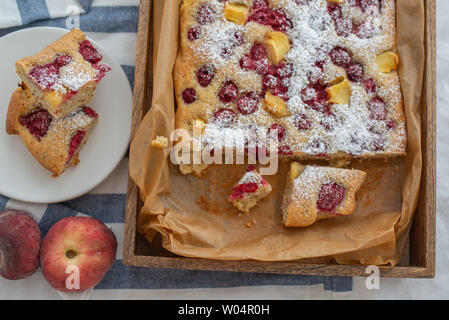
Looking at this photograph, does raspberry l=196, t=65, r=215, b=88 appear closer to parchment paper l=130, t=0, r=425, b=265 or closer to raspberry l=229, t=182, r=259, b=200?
parchment paper l=130, t=0, r=425, b=265

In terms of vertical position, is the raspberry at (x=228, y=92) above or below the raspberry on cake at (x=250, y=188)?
above

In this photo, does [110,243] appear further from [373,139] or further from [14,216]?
[373,139]

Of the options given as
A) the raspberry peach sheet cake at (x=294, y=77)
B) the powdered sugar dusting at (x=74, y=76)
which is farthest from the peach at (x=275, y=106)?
the powdered sugar dusting at (x=74, y=76)

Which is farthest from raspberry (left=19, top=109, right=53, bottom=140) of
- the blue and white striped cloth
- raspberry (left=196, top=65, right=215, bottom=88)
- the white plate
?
raspberry (left=196, top=65, right=215, bottom=88)

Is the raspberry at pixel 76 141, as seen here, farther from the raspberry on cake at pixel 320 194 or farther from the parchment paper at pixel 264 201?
the raspberry on cake at pixel 320 194

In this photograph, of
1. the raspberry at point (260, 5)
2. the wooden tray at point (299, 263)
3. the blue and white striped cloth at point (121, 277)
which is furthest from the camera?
the blue and white striped cloth at point (121, 277)

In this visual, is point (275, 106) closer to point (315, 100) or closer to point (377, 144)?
point (315, 100)
